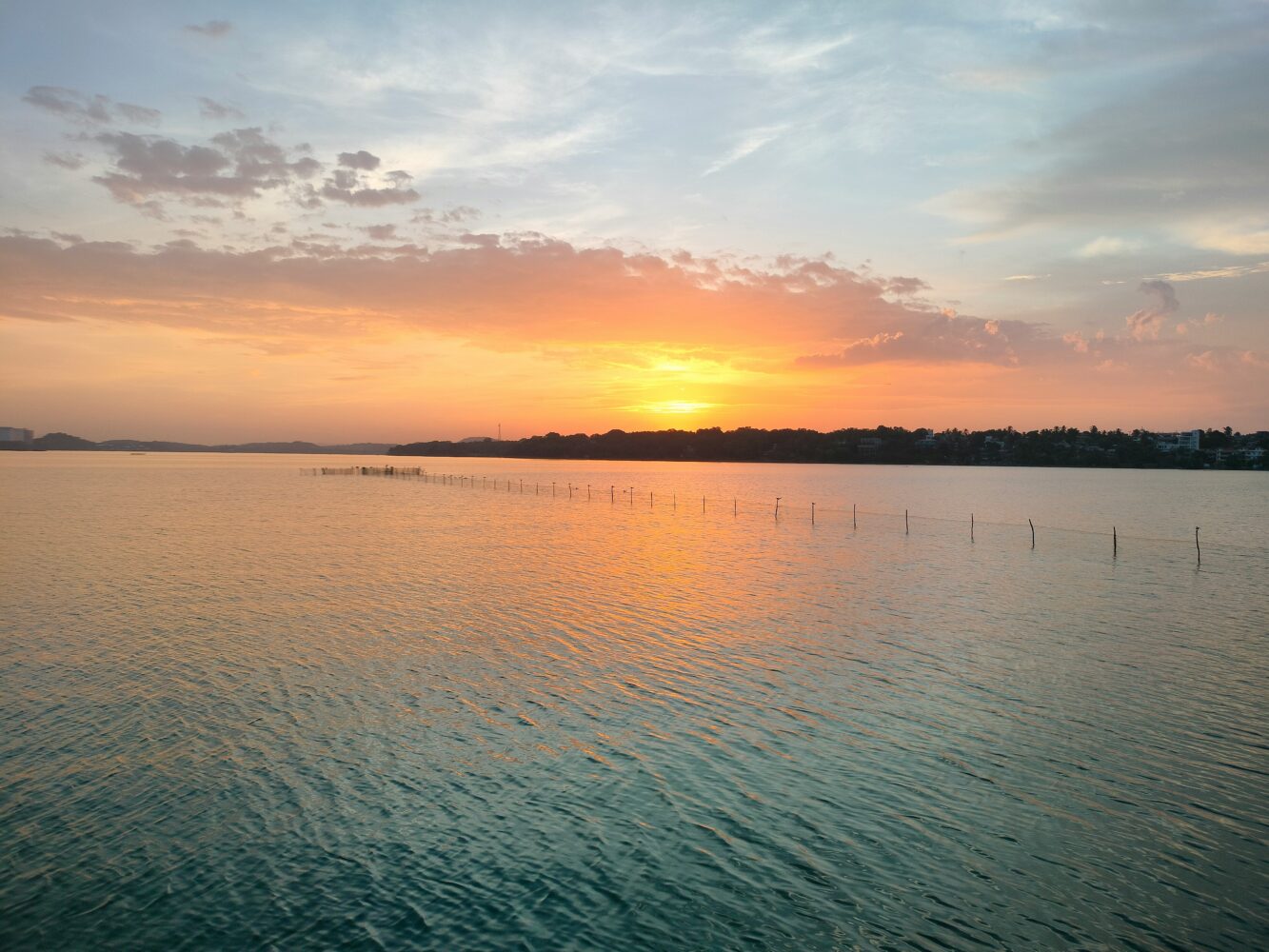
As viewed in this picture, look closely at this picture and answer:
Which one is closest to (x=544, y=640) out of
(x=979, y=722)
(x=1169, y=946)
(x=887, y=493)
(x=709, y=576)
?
(x=979, y=722)

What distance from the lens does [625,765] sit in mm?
16016

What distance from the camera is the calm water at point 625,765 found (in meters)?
10.9

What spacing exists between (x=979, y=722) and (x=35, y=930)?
62.9 ft

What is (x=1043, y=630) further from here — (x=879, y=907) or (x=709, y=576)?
(x=879, y=907)

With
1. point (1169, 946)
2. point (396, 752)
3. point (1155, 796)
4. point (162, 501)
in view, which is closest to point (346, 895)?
point (396, 752)

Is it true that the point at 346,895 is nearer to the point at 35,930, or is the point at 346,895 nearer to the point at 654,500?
the point at 35,930

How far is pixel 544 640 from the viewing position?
1073 inches

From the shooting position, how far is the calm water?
1088cm

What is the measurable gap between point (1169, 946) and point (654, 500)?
104304 millimetres

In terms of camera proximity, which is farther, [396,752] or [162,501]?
[162,501]

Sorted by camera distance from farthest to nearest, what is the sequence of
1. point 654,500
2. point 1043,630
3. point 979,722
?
point 654,500 < point 1043,630 < point 979,722

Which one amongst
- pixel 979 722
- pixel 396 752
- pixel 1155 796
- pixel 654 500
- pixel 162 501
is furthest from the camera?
pixel 654 500

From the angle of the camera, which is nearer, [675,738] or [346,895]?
[346,895]

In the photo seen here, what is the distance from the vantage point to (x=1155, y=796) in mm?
14516
